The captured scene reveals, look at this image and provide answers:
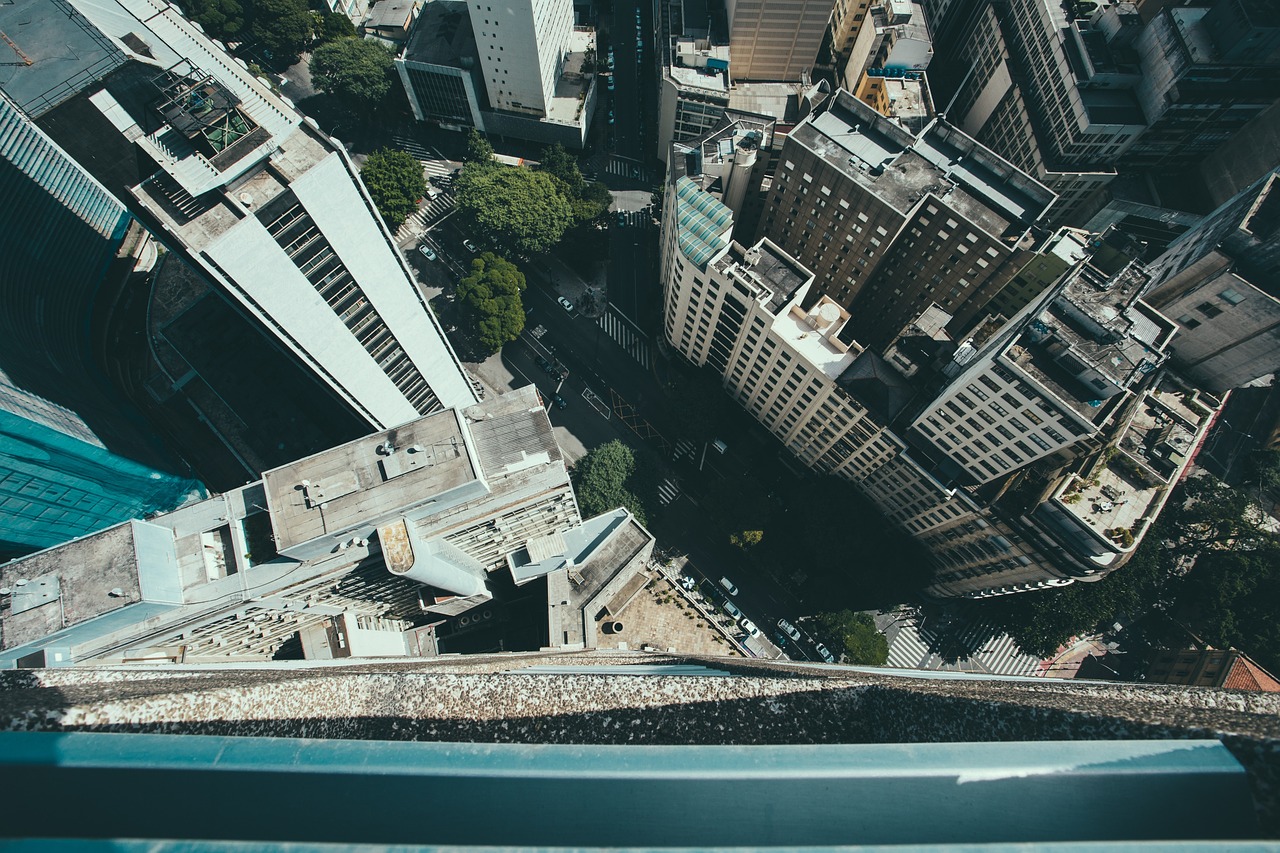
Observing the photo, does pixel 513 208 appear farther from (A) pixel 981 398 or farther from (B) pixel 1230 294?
(B) pixel 1230 294

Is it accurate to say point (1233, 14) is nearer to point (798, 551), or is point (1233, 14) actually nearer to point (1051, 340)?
point (1051, 340)

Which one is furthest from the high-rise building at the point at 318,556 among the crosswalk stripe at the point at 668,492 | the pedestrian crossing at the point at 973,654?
the pedestrian crossing at the point at 973,654

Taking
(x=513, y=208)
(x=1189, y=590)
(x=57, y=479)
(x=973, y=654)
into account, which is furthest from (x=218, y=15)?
(x=1189, y=590)

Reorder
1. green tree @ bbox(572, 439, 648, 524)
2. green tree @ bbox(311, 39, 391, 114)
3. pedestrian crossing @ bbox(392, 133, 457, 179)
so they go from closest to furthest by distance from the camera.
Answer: green tree @ bbox(572, 439, 648, 524)
green tree @ bbox(311, 39, 391, 114)
pedestrian crossing @ bbox(392, 133, 457, 179)

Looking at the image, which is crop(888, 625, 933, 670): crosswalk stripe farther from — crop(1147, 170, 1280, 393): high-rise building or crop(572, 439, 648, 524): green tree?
crop(1147, 170, 1280, 393): high-rise building

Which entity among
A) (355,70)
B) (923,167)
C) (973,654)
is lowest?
(973,654)

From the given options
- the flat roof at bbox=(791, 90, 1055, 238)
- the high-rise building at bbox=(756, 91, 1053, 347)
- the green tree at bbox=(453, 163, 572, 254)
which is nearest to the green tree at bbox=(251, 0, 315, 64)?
the green tree at bbox=(453, 163, 572, 254)
